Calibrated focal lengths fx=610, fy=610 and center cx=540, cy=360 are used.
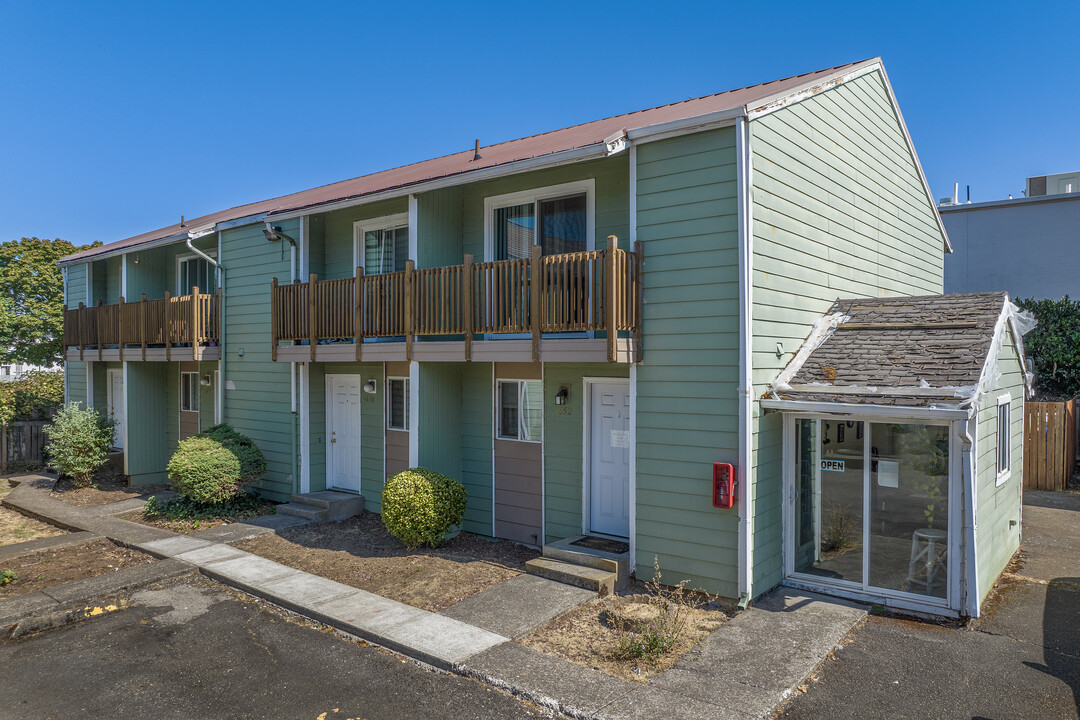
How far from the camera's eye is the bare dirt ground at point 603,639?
17.6 ft

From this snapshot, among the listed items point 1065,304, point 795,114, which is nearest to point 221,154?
point 795,114

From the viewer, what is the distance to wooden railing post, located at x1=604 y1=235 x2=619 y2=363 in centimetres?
690

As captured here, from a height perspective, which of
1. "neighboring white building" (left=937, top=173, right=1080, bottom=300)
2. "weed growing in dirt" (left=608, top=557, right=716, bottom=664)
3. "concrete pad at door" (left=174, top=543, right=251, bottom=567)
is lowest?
"concrete pad at door" (left=174, top=543, right=251, bottom=567)

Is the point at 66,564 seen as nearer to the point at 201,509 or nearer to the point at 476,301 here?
the point at 201,509

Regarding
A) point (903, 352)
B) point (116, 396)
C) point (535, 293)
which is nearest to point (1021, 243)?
point (903, 352)

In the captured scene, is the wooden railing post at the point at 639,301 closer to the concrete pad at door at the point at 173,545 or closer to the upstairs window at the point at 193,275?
the concrete pad at door at the point at 173,545

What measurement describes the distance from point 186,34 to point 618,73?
984 centimetres

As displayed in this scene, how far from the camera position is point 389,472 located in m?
10.8

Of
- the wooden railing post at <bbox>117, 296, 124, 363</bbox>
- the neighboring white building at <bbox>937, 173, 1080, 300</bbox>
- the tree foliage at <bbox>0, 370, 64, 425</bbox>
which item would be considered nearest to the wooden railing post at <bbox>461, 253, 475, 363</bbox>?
the wooden railing post at <bbox>117, 296, 124, 363</bbox>

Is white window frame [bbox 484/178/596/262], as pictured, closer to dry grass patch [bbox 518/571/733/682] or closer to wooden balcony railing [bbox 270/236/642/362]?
wooden balcony railing [bbox 270/236/642/362]

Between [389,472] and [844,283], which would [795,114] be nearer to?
[844,283]

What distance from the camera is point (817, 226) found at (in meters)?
8.33

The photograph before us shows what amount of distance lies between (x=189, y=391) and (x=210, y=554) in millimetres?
7935

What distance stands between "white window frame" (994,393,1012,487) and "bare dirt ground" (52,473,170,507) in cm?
1543
